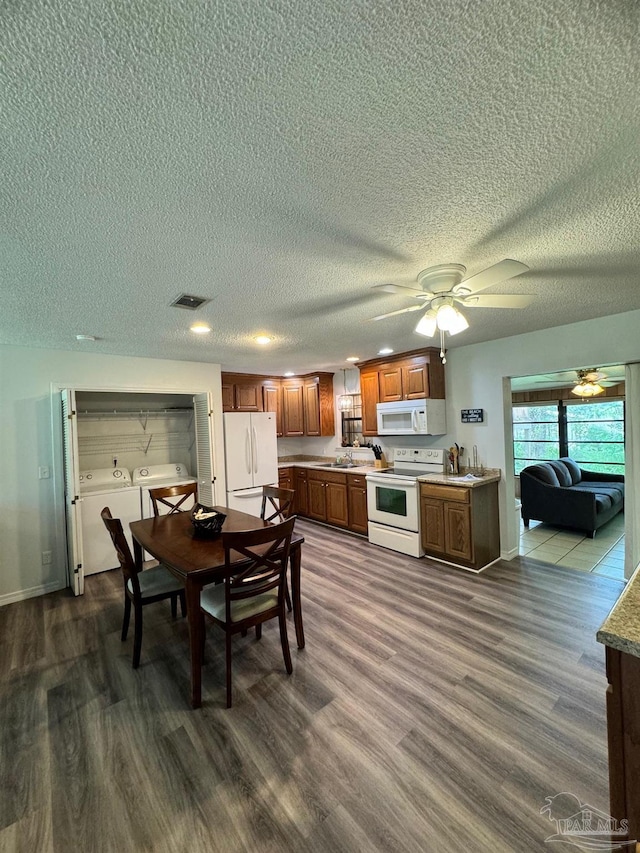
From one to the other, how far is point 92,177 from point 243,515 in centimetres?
265

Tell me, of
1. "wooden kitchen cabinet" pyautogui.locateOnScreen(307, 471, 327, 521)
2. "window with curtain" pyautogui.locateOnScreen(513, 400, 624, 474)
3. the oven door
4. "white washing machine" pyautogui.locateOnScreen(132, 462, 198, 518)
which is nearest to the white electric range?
the oven door

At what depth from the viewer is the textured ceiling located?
781 mm

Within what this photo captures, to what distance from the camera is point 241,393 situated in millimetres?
5617

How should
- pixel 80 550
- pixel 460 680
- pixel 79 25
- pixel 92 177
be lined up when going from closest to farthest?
pixel 79 25 < pixel 92 177 < pixel 460 680 < pixel 80 550

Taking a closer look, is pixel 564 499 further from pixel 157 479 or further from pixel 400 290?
pixel 157 479

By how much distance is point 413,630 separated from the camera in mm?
2691

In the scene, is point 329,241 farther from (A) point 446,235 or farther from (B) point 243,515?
(B) point 243,515

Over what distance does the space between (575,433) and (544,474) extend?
2.71m

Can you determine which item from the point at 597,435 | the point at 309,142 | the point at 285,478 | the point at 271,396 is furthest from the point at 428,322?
the point at 597,435

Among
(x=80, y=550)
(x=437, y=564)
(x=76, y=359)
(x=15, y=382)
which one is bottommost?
(x=437, y=564)

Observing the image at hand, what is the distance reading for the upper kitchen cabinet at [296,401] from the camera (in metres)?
5.84

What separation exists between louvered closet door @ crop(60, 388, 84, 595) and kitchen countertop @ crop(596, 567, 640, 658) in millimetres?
4100

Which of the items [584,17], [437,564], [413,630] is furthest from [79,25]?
[437,564]

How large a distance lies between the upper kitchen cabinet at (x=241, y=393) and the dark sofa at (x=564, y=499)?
14.3ft
